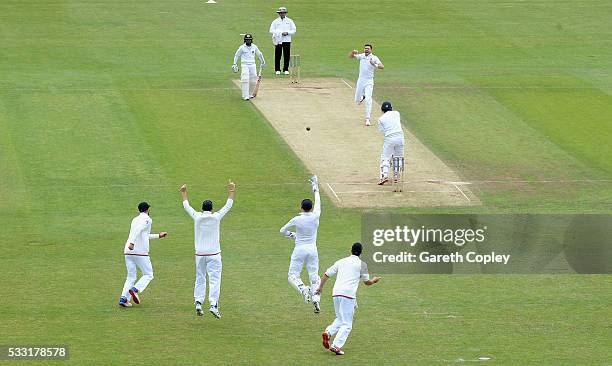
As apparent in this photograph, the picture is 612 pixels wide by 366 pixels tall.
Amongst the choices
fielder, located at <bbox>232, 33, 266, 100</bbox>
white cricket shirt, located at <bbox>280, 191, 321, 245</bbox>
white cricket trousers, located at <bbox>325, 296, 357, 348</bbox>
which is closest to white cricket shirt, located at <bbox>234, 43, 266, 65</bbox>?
fielder, located at <bbox>232, 33, 266, 100</bbox>

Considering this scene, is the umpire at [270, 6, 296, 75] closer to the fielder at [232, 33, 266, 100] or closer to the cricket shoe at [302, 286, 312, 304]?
the fielder at [232, 33, 266, 100]

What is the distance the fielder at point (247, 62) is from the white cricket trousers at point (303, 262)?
16142 mm

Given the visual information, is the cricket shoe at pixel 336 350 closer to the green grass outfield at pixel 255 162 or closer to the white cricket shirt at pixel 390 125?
the green grass outfield at pixel 255 162

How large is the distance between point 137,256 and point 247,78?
55.3 ft

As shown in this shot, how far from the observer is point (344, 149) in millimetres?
34500

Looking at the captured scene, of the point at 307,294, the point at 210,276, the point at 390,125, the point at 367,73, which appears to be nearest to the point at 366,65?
the point at 367,73

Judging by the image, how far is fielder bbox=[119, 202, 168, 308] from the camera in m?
22.5

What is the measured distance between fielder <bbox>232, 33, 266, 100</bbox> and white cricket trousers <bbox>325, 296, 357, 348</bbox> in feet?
61.3

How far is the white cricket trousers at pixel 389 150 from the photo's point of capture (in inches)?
1216

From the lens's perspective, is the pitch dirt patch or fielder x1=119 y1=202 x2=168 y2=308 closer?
fielder x1=119 y1=202 x2=168 y2=308

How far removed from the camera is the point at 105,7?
178 ft

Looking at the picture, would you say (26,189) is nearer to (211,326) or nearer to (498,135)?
(211,326)

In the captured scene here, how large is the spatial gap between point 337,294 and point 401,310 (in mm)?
2824

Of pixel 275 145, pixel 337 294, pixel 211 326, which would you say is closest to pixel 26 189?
pixel 275 145
